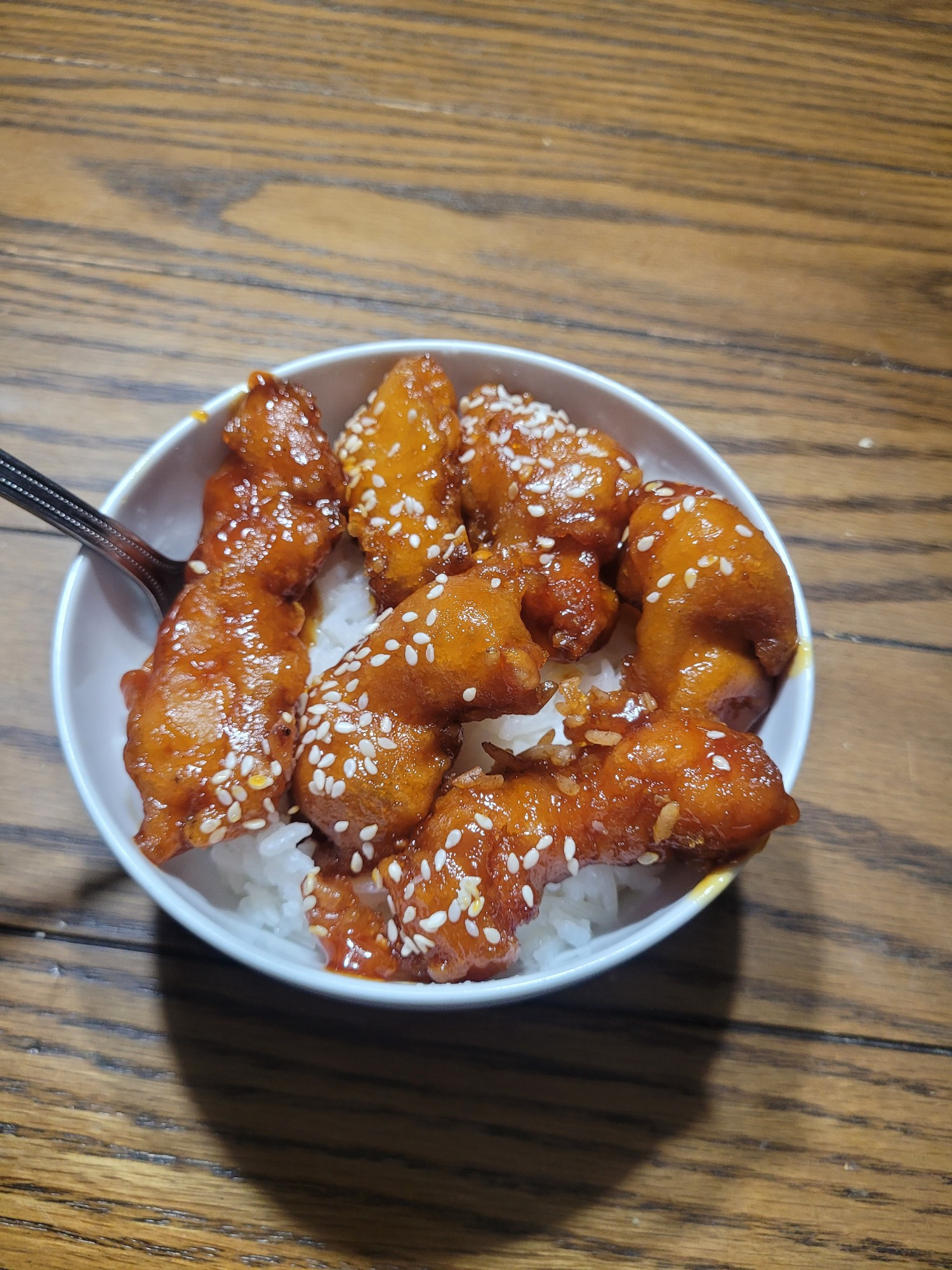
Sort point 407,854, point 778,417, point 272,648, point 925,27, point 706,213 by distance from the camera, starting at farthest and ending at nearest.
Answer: point 925,27 → point 706,213 → point 778,417 → point 272,648 → point 407,854

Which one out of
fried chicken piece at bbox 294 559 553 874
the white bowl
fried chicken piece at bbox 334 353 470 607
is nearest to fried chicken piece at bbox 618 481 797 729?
the white bowl

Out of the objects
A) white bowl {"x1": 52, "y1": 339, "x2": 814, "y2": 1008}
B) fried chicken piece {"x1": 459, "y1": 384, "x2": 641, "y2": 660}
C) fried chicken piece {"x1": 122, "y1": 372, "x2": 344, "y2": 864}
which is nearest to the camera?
white bowl {"x1": 52, "y1": 339, "x2": 814, "y2": 1008}

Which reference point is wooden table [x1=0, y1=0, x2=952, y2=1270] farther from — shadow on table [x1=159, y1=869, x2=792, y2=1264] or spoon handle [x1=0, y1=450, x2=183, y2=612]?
spoon handle [x1=0, y1=450, x2=183, y2=612]

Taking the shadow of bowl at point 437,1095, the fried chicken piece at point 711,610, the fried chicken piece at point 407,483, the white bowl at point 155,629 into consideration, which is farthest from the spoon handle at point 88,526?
the fried chicken piece at point 711,610

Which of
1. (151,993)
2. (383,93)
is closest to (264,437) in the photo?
(151,993)

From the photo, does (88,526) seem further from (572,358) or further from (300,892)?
(572,358)

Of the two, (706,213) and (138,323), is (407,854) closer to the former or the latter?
(138,323)

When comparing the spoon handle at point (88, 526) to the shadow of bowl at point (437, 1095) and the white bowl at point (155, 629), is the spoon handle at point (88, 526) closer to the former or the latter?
the white bowl at point (155, 629)
